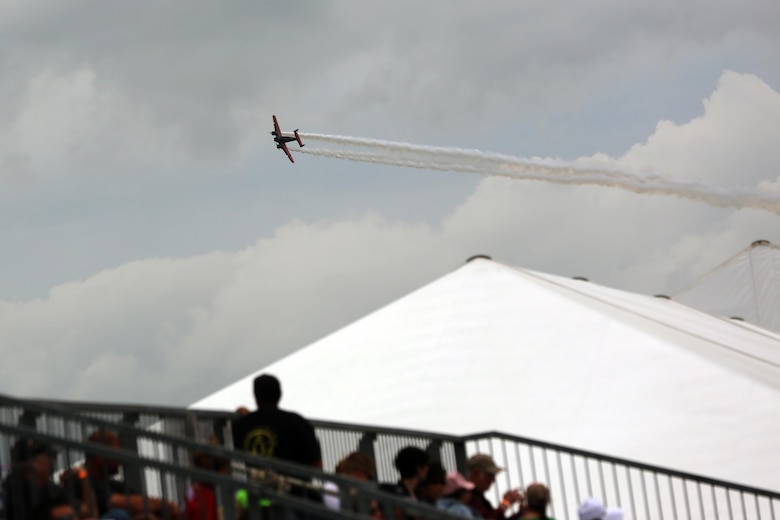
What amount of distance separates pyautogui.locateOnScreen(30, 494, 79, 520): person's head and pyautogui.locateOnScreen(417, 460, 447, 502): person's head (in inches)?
142

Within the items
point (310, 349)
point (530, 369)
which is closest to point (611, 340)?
point (530, 369)

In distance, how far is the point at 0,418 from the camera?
7.58 meters

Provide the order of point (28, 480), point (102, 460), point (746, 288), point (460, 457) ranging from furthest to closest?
1. point (746, 288)
2. point (460, 457)
3. point (102, 460)
4. point (28, 480)

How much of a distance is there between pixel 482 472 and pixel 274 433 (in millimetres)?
2124

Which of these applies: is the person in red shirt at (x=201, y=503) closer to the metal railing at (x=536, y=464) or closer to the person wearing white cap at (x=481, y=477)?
the metal railing at (x=536, y=464)

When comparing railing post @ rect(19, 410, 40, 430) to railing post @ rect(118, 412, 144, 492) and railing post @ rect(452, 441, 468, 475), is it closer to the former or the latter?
railing post @ rect(118, 412, 144, 492)

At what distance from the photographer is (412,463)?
9.68m

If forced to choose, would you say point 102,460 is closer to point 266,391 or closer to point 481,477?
point 266,391

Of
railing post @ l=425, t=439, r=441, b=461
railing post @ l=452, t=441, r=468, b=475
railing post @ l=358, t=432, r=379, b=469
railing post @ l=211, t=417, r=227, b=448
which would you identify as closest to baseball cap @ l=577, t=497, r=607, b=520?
railing post @ l=452, t=441, r=468, b=475

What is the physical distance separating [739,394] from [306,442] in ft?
27.3

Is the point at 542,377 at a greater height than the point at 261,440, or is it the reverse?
the point at 542,377

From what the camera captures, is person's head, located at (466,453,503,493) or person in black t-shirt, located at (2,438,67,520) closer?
person in black t-shirt, located at (2,438,67,520)

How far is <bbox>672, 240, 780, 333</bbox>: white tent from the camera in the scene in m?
35.5

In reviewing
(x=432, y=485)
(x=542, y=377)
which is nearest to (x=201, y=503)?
(x=432, y=485)
